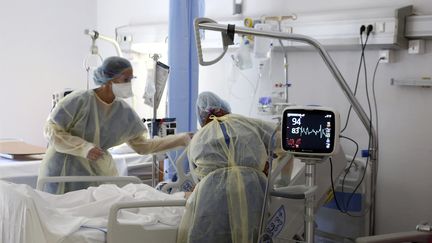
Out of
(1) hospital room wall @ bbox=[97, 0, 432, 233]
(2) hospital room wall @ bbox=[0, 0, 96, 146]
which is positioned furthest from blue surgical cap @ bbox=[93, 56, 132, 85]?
(2) hospital room wall @ bbox=[0, 0, 96, 146]

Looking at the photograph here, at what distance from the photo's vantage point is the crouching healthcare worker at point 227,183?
2283 mm

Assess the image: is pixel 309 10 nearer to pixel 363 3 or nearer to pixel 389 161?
pixel 363 3

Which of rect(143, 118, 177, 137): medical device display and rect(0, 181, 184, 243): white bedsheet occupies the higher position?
rect(143, 118, 177, 137): medical device display

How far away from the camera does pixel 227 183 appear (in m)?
2.30

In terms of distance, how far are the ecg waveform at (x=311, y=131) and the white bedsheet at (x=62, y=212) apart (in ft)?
2.28

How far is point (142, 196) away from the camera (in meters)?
2.48

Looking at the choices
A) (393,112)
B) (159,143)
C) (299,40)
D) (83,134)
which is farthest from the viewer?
(393,112)

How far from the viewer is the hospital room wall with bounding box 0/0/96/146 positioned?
16.3 feet

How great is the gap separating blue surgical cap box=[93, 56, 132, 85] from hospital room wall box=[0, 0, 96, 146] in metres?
2.39

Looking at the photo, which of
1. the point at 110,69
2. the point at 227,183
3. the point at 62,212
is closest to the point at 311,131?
the point at 227,183

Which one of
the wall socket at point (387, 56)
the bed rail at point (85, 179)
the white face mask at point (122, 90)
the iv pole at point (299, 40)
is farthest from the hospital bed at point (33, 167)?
the wall socket at point (387, 56)

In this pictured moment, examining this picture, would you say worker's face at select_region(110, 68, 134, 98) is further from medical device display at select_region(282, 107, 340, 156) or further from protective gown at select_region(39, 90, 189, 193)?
medical device display at select_region(282, 107, 340, 156)

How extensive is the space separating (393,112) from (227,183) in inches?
60.5

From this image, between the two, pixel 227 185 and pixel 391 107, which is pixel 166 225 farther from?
pixel 391 107
